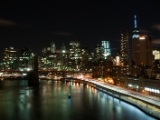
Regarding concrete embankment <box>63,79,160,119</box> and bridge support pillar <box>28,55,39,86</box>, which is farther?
bridge support pillar <box>28,55,39,86</box>

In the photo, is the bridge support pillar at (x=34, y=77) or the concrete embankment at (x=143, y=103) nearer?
the concrete embankment at (x=143, y=103)

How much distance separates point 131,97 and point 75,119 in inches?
162

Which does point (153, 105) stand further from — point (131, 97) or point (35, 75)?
point (35, 75)

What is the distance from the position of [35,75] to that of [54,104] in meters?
16.1

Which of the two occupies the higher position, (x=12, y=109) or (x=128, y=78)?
(x=128, y=78)

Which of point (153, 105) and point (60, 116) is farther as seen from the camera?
point (60, 116)

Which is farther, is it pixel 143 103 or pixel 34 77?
pixel 34 77

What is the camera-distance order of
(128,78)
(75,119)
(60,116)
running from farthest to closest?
1. (128,78)
2. (60,116)
3. (75,119)

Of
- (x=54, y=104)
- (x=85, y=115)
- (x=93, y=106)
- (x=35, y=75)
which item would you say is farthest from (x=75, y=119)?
(x=35, y=75)

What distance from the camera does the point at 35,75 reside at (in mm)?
31266

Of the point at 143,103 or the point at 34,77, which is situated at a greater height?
the point at 34,77

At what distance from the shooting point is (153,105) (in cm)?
1134

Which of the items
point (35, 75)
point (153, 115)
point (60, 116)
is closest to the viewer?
point (153, 115)

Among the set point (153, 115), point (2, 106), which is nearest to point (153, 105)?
point (153, 115)
